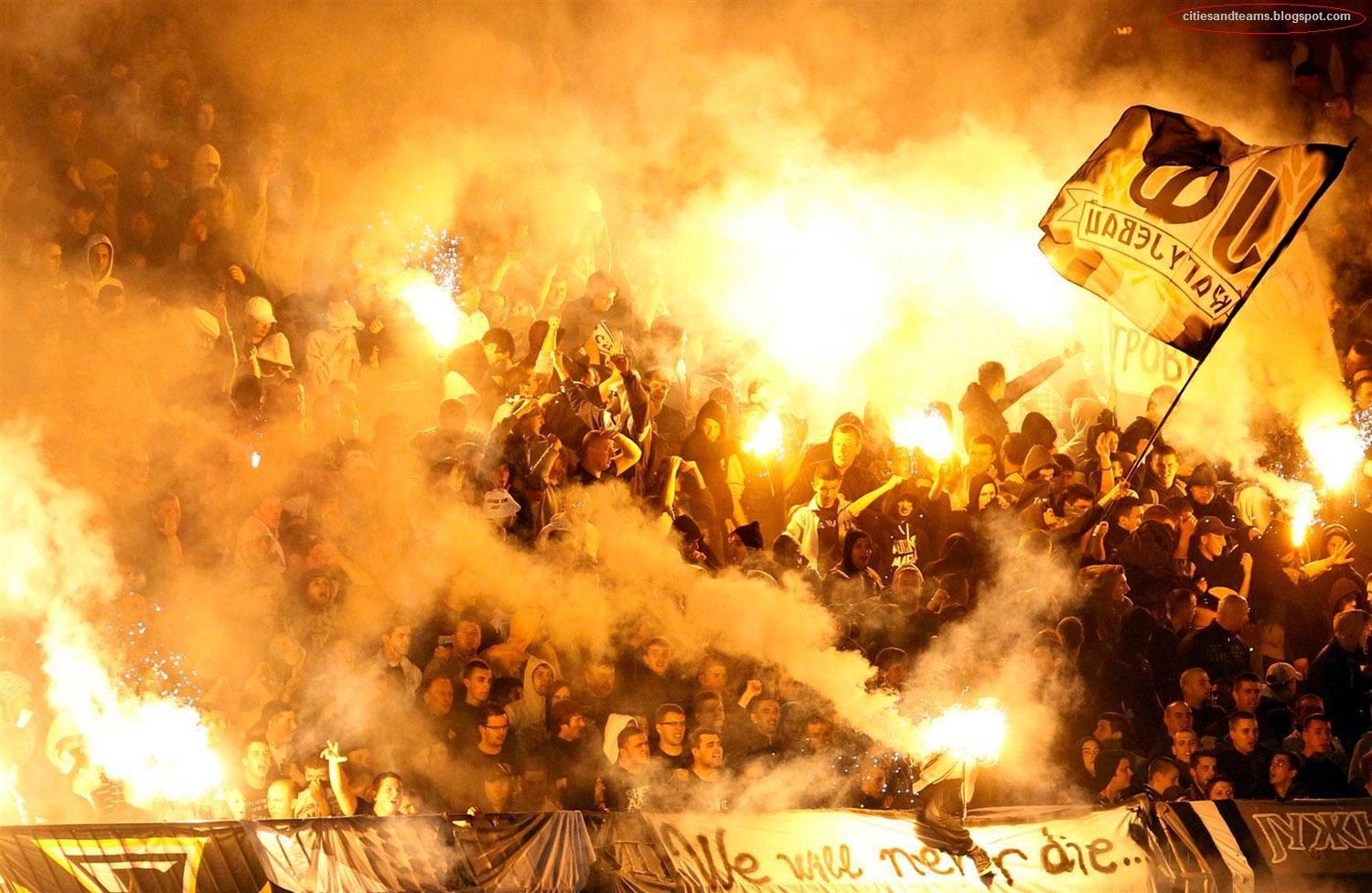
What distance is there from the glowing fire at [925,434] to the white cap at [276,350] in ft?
11.9

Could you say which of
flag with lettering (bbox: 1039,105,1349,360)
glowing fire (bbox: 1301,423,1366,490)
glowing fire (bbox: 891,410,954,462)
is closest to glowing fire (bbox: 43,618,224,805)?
glowing fire (bbox: 891,410,954,462)

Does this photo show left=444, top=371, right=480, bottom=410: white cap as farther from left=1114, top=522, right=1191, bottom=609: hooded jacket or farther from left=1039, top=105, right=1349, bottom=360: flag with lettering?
left=1114, top=522, right=1191, bottom=609: hooded jacket

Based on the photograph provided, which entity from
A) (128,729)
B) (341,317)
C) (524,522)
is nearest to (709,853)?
(524,522)

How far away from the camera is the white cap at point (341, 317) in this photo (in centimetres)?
741

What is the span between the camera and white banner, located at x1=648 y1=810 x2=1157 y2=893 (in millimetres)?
6316

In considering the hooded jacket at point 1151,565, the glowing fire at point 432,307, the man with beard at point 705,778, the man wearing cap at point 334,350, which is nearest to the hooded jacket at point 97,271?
the man wearing cap at point 334,350

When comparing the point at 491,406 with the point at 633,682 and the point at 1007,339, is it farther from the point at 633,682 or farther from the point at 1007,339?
the point at 1007,339

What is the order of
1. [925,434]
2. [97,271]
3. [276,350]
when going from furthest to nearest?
[925,434] < [276,350] < [97,271]

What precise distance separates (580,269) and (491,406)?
104 cm

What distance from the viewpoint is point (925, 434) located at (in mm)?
8828

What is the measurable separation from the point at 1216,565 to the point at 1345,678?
0.98m

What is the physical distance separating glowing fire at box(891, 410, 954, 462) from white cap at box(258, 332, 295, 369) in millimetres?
3624

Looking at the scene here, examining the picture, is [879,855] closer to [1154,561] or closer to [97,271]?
[1154,561]

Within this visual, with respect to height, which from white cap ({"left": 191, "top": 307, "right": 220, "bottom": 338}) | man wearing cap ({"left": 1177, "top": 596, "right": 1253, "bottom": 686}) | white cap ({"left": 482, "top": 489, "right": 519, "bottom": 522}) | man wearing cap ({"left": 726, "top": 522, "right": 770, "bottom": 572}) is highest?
white cap ({"left": 191, "top": 307, "right": 220, "bottom": 338})
